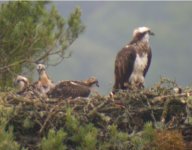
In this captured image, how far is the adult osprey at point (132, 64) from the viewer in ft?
39.8

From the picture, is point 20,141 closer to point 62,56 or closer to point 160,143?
point 160,143

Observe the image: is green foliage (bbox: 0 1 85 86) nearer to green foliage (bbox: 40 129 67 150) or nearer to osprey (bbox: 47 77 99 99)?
osprey (bbox: 47 77 99 99)

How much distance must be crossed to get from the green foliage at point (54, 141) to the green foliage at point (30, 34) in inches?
242

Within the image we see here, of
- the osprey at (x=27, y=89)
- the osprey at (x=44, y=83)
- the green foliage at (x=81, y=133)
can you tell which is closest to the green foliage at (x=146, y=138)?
the green foliage at (x=81, y=133)

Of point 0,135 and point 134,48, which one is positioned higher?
point 134,48

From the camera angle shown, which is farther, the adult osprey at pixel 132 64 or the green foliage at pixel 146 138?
the adult osprey at pixel 132 64

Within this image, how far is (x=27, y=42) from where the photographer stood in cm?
1559

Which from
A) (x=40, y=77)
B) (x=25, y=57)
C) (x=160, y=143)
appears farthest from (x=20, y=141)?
(x=25, y=57)

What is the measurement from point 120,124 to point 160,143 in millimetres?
1061

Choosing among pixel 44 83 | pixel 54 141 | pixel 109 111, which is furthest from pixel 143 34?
pixel 54 141

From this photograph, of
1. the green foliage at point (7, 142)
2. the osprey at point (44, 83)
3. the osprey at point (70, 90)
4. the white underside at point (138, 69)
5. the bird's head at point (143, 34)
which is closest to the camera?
the green foliage at point (7, 142)

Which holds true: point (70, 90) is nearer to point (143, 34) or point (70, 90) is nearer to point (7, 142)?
point (143, 34)

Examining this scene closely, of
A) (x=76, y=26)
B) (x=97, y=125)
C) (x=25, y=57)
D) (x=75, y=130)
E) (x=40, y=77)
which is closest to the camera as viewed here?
(x=75, y=130)

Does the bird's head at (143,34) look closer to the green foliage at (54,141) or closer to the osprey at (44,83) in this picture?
the osprey at (44,83)
